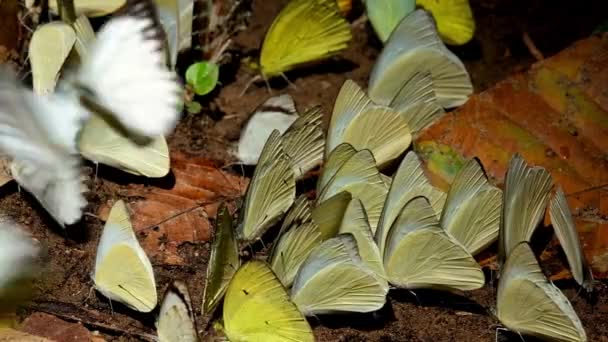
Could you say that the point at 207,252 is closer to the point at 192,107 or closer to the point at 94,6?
the point at 192,107

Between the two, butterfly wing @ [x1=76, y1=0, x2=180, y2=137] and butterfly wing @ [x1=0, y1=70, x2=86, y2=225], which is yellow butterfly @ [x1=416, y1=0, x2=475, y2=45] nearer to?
butterfly wing @ [x1=76, y1=0, x2=180, y2=137]

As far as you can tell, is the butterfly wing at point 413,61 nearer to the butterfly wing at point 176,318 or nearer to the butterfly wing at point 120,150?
the butterfly wing at point 120,150

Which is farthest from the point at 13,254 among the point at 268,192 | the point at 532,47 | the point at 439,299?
the point at 532,47

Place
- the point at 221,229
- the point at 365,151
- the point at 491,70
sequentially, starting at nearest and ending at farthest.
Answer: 1. the point at 221,229
2. the point at 365,151
3. the point at 491,70

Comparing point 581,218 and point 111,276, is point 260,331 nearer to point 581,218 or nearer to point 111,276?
point 111,276

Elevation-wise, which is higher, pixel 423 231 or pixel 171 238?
pixel 423 231

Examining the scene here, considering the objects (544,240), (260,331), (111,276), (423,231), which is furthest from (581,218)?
(111,276)
